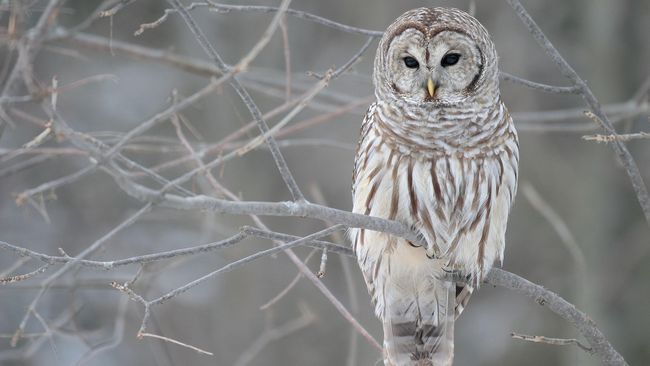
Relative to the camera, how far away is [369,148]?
186 inches

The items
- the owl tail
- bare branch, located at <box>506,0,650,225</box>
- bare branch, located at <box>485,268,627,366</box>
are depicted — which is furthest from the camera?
the owl tail

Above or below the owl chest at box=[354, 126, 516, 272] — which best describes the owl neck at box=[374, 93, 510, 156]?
above

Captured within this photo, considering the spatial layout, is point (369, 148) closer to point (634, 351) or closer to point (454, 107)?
point (454, 107)

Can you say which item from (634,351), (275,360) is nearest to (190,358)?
(275,360)

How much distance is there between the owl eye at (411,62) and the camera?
4.76 m

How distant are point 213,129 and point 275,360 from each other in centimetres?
247

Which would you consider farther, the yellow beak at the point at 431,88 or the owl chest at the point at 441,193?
the yellow beak at the point at 431,88

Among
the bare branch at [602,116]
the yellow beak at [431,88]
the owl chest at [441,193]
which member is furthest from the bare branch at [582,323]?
the yellow beak at [431,88]

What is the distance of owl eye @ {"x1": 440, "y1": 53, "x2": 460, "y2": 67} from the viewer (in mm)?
4723

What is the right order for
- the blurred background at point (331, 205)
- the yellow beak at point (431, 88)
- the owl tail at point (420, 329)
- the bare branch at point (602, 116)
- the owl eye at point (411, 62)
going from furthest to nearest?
the blurred background at point (331, 205) < the owl tail at point (420, 329) < the owl eye at point (411, 62) < the yellow beak at point (431, 88) < the bare branch at point (602, 116)

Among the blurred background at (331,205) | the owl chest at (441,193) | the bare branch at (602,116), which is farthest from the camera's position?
the blurred background at (331,205)

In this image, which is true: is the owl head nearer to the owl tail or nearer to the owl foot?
the owl foot

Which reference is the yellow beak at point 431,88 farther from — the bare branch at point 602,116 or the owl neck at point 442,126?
the bare branch at point 602,116

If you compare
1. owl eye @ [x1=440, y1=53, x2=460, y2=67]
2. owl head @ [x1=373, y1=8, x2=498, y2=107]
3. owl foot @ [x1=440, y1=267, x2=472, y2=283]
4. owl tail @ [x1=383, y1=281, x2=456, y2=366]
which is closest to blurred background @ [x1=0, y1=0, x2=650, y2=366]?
owl tail @ [x1=383, y1=281, x2=456, y2=366]
